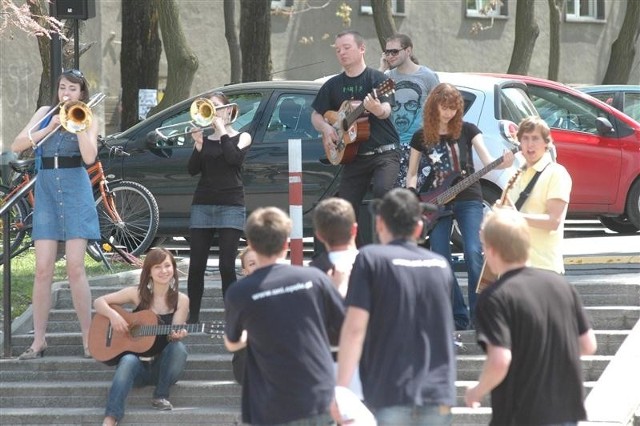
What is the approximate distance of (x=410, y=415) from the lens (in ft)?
19.2

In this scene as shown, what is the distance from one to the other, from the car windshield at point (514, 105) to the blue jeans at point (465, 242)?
9.90 feet

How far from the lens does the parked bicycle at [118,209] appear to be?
1230 cm

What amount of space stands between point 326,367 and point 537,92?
845 centimetres

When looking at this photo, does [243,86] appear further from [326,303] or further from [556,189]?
[326,303]

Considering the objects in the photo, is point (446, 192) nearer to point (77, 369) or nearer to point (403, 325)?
point (77, 369)

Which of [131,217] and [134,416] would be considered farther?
[131,217]

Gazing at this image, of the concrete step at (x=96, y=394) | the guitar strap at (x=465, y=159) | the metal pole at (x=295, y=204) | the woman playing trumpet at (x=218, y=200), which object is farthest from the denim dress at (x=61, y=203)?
the guitar strap at (x=465, y=159)

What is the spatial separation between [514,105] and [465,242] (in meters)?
3.50

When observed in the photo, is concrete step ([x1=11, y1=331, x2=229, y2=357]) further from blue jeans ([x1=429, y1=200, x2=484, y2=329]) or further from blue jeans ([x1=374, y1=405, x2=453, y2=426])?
blue jeans ([x1=374, y1=405, x2=453, y2=426])

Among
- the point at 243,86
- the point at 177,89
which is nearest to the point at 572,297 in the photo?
the point at 243,86

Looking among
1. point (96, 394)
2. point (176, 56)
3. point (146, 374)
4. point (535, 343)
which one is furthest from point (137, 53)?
point (535, 343)

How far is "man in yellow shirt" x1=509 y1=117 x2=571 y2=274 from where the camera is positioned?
7.83 metres

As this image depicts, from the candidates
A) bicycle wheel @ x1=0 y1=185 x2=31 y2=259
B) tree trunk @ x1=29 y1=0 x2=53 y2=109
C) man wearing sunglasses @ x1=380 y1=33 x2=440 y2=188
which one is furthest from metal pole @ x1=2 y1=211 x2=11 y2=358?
tree trunk @ x1=29 y1=0 x2=53 y2=109

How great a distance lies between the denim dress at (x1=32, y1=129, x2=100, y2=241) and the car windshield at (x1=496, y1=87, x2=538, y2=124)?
4156 mm
